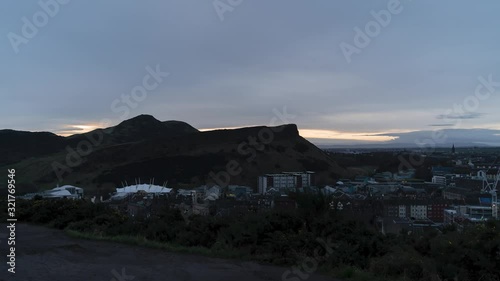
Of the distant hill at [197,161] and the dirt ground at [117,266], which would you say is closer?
the dirt ground at [117,266]

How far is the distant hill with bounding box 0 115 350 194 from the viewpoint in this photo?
245 ft
